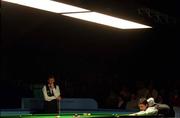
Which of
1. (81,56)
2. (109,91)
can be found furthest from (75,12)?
(81,56)

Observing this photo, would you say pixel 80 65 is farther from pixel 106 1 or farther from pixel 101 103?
pixel 106 1

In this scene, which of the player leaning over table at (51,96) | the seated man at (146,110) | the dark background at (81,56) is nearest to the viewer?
the seated man at (146,110)

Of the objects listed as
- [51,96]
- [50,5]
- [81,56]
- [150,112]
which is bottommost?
[150,112]

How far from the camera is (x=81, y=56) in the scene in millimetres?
14211

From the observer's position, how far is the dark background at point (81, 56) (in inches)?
487

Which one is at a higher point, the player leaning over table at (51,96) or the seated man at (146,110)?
the player leaning over table at (51,96)

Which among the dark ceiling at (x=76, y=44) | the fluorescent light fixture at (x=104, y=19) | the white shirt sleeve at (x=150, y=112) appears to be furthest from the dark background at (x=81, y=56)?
the white shirt sleeve at (x=150, y=112)

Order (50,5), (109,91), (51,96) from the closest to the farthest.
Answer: (50,5), (51,96), (109,91)

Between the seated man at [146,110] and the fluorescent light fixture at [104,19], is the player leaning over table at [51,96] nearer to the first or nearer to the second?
the seated man at [146,110]


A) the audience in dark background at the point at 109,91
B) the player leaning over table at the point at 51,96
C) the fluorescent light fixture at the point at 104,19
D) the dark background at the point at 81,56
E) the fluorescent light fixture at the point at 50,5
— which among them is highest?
the dark background at the point at 81,56

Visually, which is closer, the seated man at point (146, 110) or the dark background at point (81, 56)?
the seated man at point (146, 110)

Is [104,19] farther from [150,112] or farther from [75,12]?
[150,112]

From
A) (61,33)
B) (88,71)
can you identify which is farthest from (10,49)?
(88,71)

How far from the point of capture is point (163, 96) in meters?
11.8
